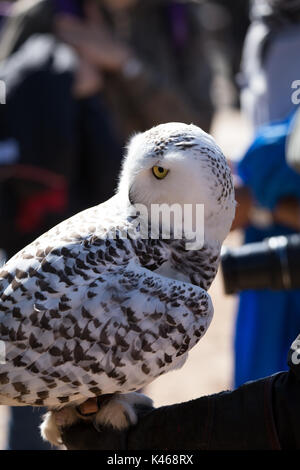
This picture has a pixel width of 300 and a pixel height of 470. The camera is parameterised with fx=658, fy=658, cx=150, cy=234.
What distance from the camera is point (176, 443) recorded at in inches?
54.0

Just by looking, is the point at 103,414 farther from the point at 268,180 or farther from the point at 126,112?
the point at 126,112

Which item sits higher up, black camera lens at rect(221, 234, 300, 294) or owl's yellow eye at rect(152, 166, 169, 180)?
owl's yellow eye at rect(152, 166, 169, 180)

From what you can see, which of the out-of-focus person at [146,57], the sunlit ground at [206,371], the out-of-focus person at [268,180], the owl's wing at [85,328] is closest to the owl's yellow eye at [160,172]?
the owl's wing at [85,328]

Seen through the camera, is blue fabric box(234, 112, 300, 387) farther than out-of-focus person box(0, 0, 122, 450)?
No

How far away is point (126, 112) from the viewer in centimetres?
312

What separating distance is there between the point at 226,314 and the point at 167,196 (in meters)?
3.76

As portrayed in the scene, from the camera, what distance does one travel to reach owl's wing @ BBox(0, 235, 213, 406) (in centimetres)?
132

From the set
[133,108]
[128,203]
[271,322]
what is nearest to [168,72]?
[133,108]

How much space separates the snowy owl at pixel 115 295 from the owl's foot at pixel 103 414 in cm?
7

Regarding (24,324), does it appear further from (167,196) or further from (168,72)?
(168,72)

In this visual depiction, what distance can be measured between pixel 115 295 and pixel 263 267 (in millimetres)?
655

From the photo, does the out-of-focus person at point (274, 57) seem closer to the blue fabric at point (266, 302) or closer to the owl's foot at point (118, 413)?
the blue fabric at point (266, 302)

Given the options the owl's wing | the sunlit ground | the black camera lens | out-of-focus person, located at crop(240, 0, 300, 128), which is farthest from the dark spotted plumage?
the sunlit ground

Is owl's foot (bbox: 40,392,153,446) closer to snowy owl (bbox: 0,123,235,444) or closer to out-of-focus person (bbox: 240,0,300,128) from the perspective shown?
snowy owl (bbox: 0,123,235,444)
